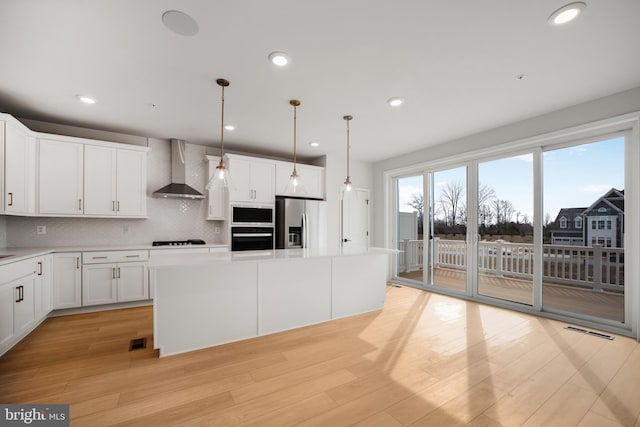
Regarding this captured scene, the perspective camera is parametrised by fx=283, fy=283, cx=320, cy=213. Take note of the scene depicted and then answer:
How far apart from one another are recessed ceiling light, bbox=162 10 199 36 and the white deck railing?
462 centimetres

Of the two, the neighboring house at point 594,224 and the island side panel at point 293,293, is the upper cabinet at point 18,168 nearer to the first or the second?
the island side panel at point 293,293

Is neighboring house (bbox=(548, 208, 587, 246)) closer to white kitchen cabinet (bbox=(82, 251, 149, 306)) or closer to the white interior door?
the white interior door

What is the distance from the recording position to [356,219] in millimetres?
6141

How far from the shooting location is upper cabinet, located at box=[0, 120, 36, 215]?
3168 millimetres

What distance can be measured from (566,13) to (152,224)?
5460mm

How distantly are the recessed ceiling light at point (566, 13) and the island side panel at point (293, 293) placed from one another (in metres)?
2.89

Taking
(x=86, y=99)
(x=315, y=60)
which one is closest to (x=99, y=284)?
(x=86, y=99)

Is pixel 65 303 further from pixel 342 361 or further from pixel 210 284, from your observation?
pixel 342 361

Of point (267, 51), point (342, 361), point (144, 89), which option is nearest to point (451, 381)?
point (342, 361)

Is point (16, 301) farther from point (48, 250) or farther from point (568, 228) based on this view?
point (568, 228)

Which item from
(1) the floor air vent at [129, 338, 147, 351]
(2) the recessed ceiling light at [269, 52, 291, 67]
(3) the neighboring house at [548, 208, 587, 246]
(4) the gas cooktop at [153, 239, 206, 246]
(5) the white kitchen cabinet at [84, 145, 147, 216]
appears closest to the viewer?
(2) the recessed ceiling light at [269, 52, 291, 67]

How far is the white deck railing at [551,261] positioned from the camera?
3416 millimetres

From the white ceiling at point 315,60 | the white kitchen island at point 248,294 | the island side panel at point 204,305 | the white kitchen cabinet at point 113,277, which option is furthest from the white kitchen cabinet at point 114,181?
the island side panel at point 204,305

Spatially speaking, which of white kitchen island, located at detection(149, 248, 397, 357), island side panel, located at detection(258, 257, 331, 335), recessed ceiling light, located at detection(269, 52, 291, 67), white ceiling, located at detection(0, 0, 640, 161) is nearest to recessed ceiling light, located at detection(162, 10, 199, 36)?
white ceiling, located at detection(0, 0, 640, 161)
